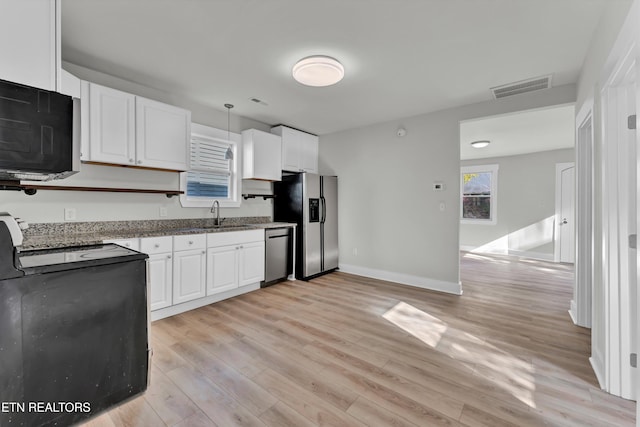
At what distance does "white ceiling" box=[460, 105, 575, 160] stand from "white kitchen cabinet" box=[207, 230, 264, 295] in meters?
3.38

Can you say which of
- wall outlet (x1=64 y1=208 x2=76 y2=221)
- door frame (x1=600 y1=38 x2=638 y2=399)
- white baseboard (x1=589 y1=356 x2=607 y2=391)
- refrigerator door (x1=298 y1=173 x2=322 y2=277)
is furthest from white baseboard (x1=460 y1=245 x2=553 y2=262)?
wall outlet (x1=64 y1=208 x2=76 y2=221)

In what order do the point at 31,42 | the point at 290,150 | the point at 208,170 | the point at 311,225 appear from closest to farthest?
the point at 31,42 < the point at 208,170 < the point at 311,225 < the point at 290,150

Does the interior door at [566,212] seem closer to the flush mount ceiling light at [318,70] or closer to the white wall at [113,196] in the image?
the flush mount ceiling light at [318,70]

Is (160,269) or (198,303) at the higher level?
(160,269)

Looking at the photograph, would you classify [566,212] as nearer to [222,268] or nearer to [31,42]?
[222,268]

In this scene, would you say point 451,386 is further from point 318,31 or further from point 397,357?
point 318,31

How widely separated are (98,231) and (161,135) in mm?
1192

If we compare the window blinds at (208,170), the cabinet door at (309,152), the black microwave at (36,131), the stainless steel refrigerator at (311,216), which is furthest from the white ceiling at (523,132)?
the black microwave at (36,131)

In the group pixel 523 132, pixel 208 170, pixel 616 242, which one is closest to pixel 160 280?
pixel 208 170

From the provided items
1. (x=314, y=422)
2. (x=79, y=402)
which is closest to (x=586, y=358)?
(x=314, y=422)

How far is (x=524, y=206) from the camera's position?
6578 mm

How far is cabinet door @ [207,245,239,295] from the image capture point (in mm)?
3289

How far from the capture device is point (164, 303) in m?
2.87

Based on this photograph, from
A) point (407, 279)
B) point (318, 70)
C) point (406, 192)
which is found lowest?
point (407, 279)
